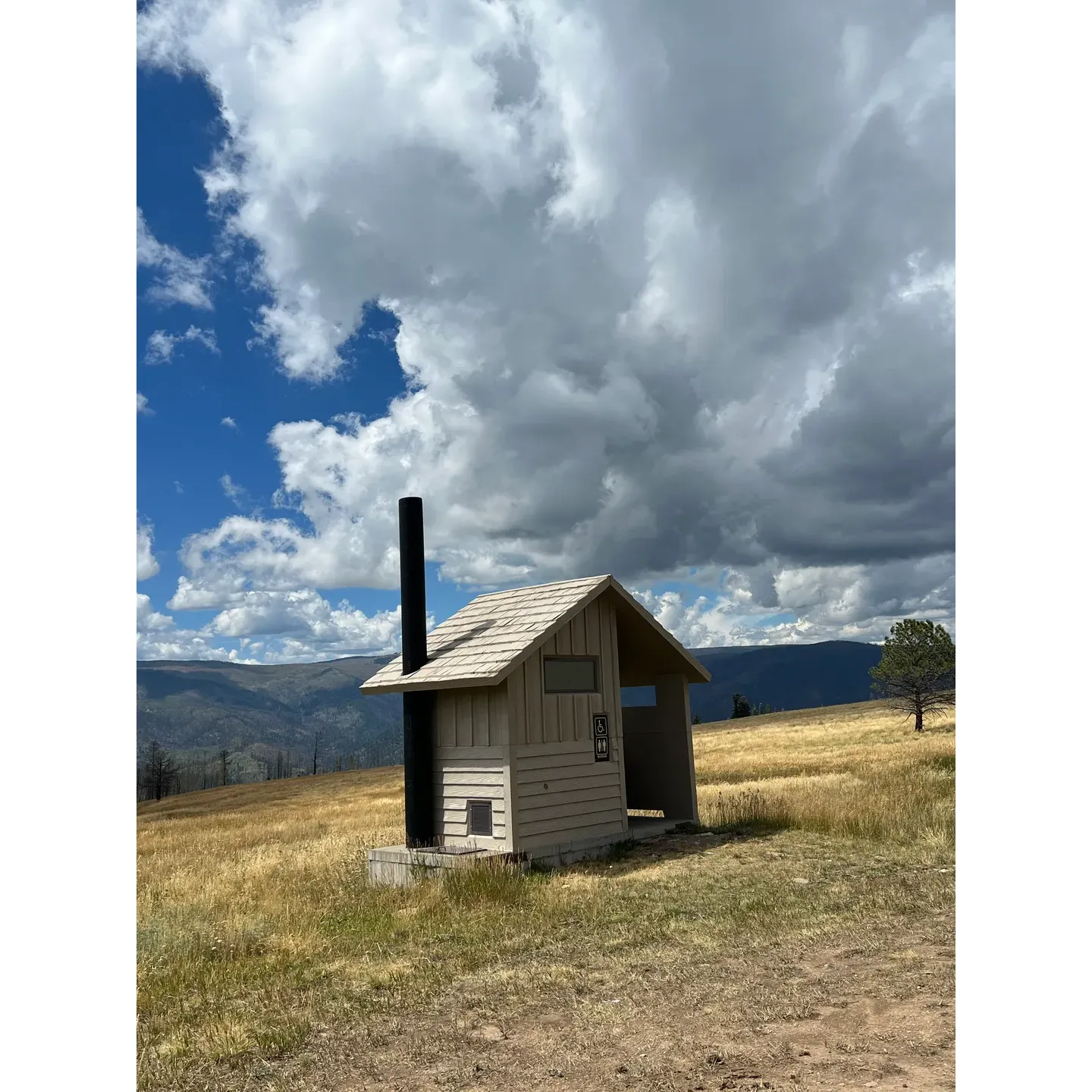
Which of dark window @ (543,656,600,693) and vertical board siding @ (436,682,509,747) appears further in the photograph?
dark window @ (543,656,600,693)

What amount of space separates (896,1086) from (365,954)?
19.5 feet

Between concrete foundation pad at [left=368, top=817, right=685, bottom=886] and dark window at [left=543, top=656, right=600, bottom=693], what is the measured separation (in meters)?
2.41

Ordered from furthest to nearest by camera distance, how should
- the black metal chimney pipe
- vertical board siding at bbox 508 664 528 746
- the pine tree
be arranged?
the pine tree < the black metal chimney pipe < vertical board siding at bbox 508 664 528 746

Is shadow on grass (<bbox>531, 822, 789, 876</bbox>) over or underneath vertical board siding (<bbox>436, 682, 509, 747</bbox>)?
underneath

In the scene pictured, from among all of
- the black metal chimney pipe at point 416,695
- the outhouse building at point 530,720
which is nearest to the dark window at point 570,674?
the outhouse building at point 530,720

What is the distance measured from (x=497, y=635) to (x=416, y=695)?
5.64ft

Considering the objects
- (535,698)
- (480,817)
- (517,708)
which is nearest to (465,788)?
(480,817)

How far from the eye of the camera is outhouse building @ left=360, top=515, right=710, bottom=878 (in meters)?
14.1

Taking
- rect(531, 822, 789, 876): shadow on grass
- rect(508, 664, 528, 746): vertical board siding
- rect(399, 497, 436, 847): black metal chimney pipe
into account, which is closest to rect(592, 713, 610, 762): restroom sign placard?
rect(531, 822, 789, 876): shadow on grass

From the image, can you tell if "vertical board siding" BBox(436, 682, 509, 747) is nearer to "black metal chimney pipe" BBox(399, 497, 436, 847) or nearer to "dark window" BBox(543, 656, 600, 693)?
"black metal chimney pipe" BBox(399, 497, 436, 847)

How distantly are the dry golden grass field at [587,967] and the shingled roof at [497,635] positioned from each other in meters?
2.99

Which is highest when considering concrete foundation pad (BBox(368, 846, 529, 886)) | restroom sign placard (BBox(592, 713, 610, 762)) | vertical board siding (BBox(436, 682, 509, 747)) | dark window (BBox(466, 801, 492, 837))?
vertical board siding (BBox(436, 682, 509, 747))

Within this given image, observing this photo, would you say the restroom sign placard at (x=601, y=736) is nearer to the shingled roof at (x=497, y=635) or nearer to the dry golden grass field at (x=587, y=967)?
the dry golden grass field at (x=587, y=967)
